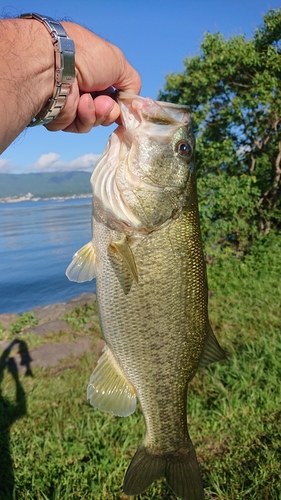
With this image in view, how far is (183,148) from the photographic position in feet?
7.60

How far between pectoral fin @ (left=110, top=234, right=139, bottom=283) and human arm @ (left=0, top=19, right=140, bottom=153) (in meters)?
0.65

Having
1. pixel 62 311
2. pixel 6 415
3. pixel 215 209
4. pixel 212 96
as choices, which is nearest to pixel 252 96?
pixel 212 96

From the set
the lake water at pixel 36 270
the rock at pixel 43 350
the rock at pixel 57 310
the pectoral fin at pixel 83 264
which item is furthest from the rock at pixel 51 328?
the pectoral fin at pixel 83 264

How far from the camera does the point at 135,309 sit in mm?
2289

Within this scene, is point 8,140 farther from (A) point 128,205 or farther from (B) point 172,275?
(B) point 172,275

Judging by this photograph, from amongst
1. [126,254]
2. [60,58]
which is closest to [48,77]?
[60,58]

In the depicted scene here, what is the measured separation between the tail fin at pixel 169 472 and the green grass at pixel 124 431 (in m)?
1.64

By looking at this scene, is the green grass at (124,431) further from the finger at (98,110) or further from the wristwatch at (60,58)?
the wristwatch at (60,58)

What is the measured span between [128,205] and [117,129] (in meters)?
0.41

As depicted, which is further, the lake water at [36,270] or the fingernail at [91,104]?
the lake water at [36,270]

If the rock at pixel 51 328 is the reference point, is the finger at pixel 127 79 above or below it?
above

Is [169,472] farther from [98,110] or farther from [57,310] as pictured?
[57,310]

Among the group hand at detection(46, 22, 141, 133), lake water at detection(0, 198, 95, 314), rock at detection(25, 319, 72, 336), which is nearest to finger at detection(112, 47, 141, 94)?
hand at detection(46, 22, 141, 133)

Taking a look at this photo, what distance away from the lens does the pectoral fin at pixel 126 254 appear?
7.09 feet
